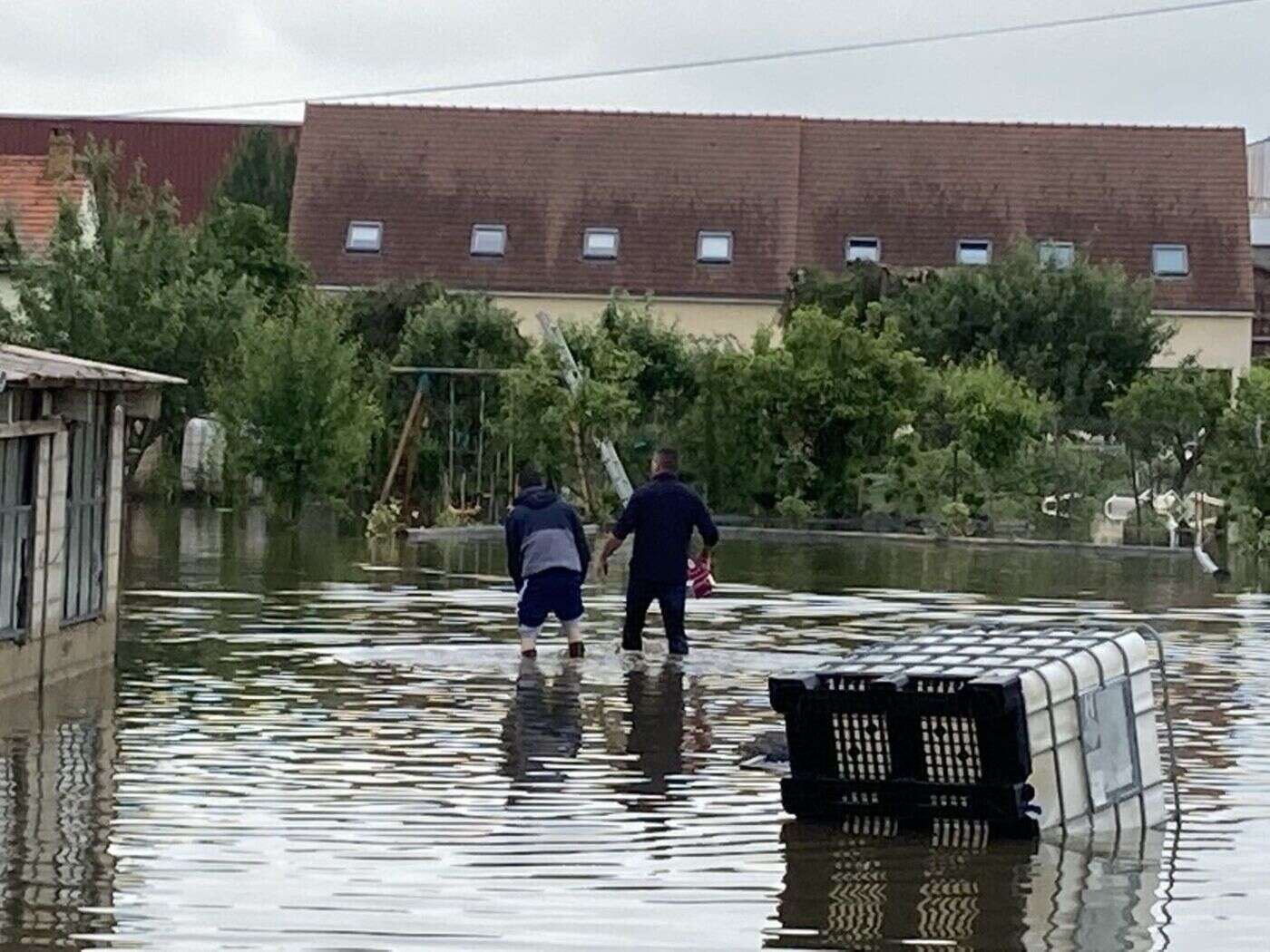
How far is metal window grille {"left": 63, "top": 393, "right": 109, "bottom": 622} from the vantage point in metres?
20.3

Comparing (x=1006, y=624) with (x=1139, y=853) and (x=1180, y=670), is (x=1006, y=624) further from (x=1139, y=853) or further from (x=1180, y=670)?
(x=1180, y=670)

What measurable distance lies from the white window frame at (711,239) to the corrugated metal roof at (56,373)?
42.9 metres

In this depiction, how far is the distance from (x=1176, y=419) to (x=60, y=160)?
25549mm

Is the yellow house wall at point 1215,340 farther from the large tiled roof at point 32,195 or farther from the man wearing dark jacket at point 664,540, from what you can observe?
the man wearing dark jacket at point 664,540

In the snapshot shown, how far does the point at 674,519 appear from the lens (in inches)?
878

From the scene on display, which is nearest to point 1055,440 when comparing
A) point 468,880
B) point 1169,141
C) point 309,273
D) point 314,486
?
point 314,486

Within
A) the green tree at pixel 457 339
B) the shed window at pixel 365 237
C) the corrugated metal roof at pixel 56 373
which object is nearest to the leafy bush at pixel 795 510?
the green tree at pixel 457 339

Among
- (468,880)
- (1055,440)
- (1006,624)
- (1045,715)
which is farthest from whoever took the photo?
(1055,440)

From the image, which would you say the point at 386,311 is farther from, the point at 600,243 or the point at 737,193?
the point at 737,193

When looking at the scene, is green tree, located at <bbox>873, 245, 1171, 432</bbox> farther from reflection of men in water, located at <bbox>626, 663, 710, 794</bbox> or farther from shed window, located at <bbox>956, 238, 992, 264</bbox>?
reflection of men in water, located at <bbox>626, 663, 710, 794</bbox>

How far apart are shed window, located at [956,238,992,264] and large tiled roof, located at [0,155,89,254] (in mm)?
17811

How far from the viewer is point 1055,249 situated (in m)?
59.9

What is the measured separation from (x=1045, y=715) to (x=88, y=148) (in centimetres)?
5104

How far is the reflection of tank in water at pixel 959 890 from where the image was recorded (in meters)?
11.2
